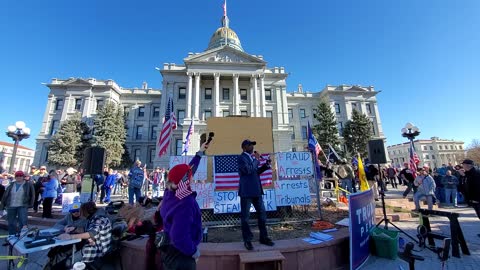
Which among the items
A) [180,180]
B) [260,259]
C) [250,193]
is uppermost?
[180,180]

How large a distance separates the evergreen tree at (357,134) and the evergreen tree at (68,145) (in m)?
41.0

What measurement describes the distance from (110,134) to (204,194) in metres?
31.4

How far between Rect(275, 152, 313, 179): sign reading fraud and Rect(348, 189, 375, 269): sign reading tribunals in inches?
66.4

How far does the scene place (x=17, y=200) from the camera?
6.26m

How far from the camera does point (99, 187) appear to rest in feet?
40.9

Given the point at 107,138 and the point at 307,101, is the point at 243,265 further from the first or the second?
the point at 307,101

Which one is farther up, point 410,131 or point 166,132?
point 410,131

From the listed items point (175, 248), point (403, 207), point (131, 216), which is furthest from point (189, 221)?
point (403, 207)

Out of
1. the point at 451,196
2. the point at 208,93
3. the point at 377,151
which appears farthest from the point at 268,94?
the point at 377,151

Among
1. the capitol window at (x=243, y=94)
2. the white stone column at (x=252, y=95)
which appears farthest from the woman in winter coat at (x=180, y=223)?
the capitol window at (x=243, y=94)

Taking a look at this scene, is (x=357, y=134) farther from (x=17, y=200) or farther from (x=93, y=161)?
(x=17, y=200)

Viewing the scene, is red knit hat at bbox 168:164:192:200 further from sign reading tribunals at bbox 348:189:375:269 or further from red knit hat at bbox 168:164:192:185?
sign reading tribunals at bbox 348:189:375:269

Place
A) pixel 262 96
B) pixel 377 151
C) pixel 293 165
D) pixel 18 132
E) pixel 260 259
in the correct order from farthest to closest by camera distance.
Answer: pixel 262 96 < pixel 18 132 < pixel 377 151 < pixel 293 165 < pixel 260 259

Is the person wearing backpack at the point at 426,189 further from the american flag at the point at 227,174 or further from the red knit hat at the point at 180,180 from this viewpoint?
the red knit hat at the point at 180,180
